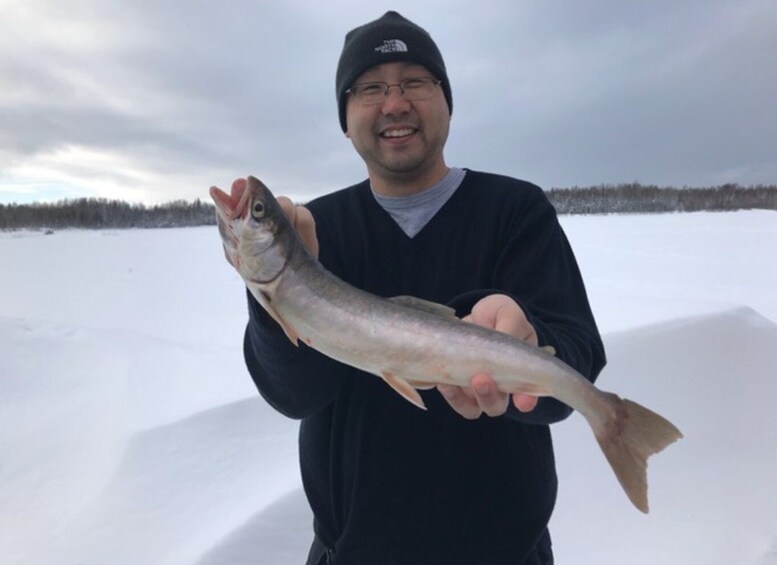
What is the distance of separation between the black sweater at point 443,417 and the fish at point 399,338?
0.46 feet

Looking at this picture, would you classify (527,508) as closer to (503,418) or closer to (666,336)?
(503,418)

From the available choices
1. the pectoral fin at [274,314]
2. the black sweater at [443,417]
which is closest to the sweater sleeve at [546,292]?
the black sweater at [443,417]

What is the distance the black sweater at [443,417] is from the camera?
2.08 metres

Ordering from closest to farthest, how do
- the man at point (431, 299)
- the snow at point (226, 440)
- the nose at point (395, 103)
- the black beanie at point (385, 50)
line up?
the man at point (431, 299), the nose at point (395, 103), the black beanie at point (385, 50), the snow at point (226, 440)

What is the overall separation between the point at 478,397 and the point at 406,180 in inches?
38.8

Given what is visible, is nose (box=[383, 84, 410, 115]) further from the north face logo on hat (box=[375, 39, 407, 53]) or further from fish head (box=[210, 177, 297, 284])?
fish head (box=[210, 177, 297, 284])

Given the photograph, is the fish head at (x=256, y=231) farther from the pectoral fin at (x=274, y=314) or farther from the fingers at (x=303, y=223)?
the fingers at (x=303, y=223)

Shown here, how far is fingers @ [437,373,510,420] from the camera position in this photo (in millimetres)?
1767

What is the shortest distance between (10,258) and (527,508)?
1171 cm

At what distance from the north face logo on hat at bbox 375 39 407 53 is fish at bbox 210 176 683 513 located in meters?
0.83

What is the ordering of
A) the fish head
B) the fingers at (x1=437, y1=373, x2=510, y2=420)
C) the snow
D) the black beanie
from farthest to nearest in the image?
the snow
the black beanie
the fish head
the fingers at (x1=437, y1=373, x2=510, y2=420)

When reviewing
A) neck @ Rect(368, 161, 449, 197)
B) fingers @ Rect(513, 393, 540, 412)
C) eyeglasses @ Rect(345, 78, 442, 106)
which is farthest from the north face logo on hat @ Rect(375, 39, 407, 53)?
fingers @ Rect(513, 393, 540, 412)

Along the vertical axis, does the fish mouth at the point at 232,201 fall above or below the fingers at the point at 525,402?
above

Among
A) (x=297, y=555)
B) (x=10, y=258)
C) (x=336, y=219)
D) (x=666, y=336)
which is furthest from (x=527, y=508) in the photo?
(x=10, y=258)
